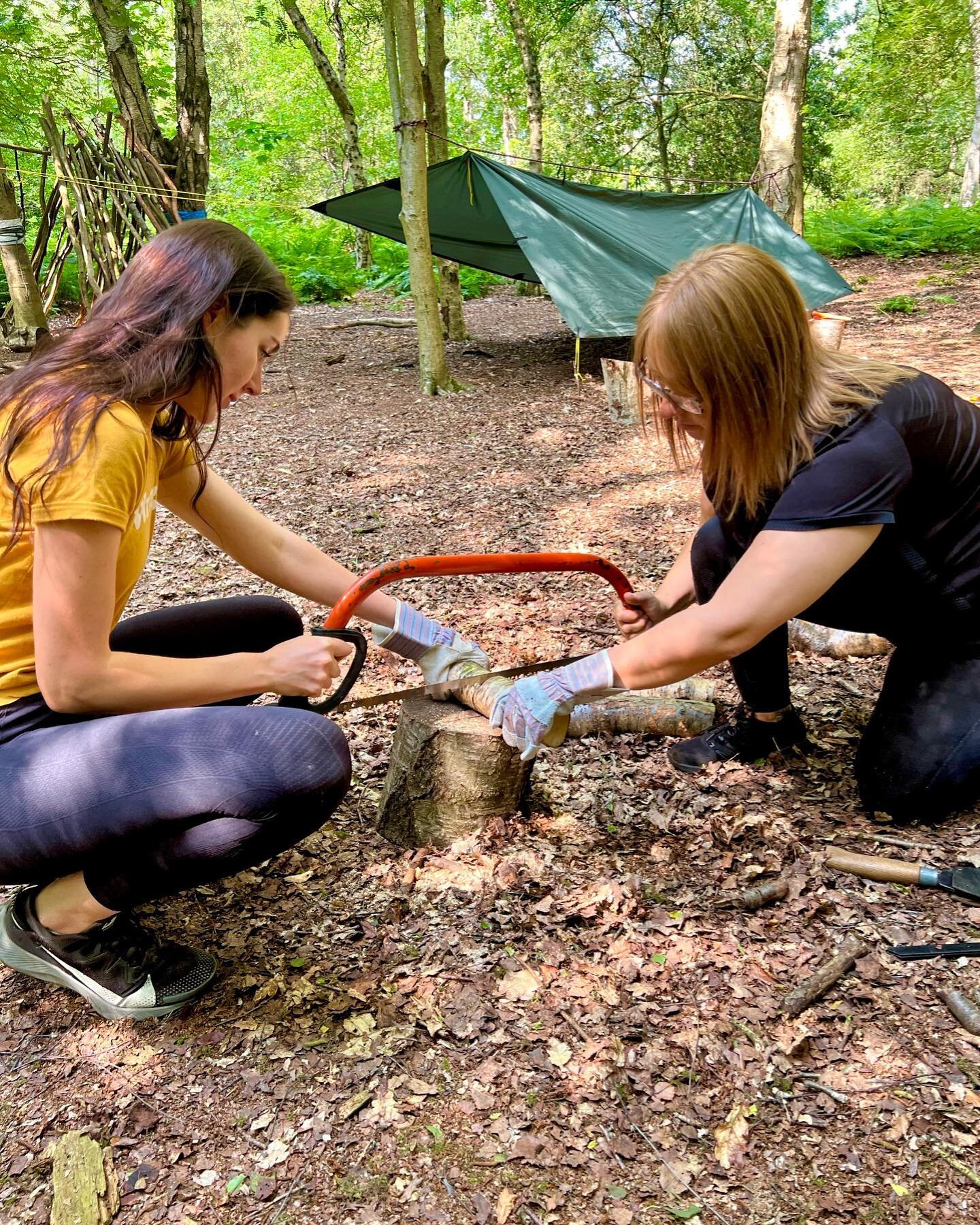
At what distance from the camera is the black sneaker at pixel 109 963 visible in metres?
1.68

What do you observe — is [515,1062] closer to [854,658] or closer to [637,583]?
[854,658]

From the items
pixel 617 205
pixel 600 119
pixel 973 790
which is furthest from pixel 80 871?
pixel 600 119

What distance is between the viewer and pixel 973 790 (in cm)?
207

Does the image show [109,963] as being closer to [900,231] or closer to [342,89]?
[342,89]

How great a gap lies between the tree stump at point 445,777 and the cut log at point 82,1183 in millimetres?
917

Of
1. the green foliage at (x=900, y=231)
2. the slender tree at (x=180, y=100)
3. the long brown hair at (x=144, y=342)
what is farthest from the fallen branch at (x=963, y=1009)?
the green foliage at (x=900, y=231)

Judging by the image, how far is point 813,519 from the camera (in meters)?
1.65

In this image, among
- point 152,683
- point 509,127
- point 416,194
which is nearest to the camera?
point 152,683

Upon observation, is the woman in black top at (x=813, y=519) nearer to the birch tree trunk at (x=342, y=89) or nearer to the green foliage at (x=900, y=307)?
the green foliage at (x=900, y=307)

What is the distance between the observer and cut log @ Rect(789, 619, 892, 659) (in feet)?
9.66

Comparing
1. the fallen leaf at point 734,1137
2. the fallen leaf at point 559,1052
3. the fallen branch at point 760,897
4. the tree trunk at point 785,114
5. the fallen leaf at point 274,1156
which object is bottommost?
the fallen leaf at point 274,1156

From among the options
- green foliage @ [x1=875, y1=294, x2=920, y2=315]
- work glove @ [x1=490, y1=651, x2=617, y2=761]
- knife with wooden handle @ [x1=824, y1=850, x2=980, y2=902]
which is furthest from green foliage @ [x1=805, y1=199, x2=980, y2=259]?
work glove @ [x1=490, y1=651, x2=617, y2=761]

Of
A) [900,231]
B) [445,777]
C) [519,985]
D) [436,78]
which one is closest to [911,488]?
[445,777]

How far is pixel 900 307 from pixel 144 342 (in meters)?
9.38
